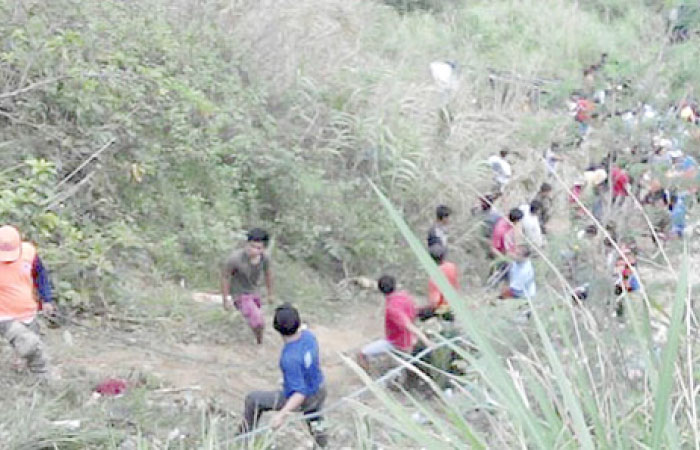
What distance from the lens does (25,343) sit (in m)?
5.90

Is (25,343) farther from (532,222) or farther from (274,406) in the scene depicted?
(532,222)

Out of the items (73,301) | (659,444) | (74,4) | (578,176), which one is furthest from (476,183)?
(659,444)

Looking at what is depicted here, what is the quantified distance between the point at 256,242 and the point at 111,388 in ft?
5.29

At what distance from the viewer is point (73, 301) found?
749 centimetres

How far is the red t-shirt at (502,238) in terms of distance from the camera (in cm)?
908

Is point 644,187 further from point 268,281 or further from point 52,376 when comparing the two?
point 52,376

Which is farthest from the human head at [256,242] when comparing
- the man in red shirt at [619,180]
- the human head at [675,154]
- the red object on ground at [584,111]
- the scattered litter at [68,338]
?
the red object on ground at [584,111]

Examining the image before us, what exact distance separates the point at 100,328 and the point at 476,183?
5089 millimetres

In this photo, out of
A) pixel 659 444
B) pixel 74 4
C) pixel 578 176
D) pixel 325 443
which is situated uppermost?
pixel 659 444

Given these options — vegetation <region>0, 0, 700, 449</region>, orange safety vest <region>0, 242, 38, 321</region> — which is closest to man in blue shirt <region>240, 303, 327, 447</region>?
vegetation <region>0, 0, 700, 449</region>

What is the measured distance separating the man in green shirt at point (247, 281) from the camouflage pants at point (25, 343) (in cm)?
185

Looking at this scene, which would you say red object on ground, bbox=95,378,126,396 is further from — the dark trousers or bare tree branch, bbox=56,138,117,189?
bare tree branch, bbox=56,138,117,189

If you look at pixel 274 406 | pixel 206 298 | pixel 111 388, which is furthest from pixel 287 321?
pixel 206 298

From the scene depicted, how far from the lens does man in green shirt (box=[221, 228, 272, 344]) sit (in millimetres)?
7586
